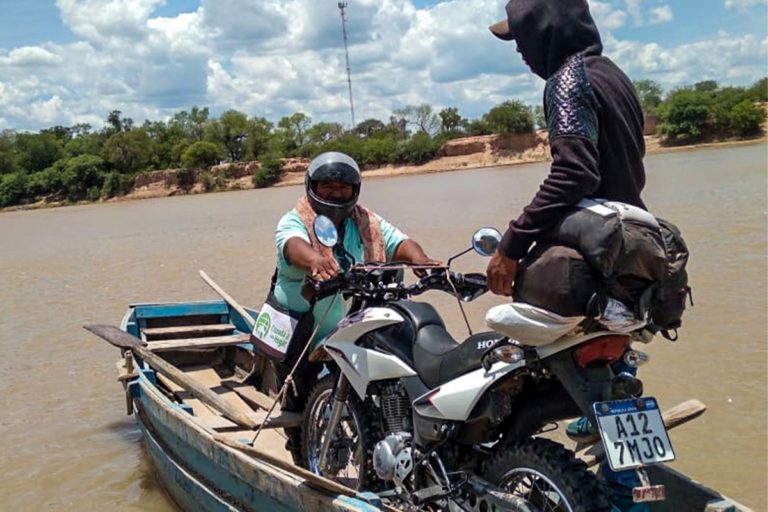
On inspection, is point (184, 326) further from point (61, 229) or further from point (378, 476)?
point (61, 229)

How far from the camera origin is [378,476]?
369 cm

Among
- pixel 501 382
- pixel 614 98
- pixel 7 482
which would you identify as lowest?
pixel 7 482

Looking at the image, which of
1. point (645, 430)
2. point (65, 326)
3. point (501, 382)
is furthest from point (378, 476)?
point (65, 326)

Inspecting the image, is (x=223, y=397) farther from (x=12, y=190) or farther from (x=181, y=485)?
(x=12, y=190)

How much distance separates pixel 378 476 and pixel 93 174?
2850 inches

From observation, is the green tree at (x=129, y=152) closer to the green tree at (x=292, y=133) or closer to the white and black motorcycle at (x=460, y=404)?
the green tree at (x=292, y=133)

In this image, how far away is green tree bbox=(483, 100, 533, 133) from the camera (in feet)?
227

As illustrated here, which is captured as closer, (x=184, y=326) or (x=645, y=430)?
(x=645, y=430)

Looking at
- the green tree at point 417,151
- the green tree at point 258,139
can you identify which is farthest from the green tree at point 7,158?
the green tree at point 417,151

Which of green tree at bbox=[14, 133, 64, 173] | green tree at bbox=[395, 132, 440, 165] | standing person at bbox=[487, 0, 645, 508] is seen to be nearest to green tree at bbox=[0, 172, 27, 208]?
green tree at bbox=[14, 133, 64, 173]

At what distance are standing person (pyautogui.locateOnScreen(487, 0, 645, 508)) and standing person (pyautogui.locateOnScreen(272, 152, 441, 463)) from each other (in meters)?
1.57

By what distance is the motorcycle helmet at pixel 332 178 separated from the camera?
171 inches

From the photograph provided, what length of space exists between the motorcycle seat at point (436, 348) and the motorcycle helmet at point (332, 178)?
0.87 m

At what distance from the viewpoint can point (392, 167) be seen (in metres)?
68.5
